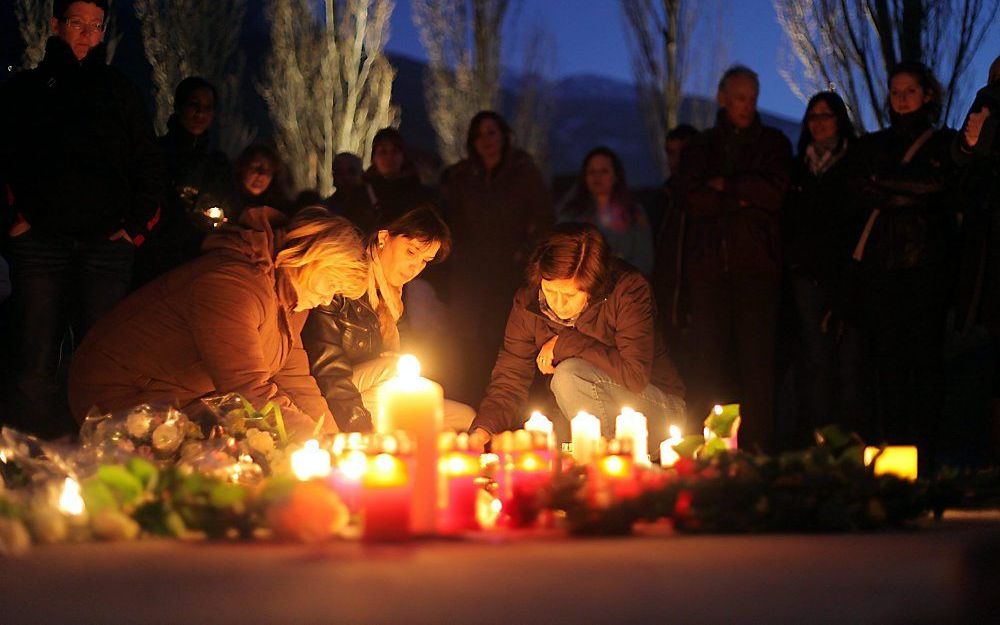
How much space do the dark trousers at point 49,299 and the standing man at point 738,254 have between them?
2472 millimetres

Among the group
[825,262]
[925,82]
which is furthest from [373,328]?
[925,82]

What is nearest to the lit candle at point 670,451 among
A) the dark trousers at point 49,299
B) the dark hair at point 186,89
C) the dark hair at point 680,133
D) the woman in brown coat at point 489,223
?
the dark trousers at point 49,299

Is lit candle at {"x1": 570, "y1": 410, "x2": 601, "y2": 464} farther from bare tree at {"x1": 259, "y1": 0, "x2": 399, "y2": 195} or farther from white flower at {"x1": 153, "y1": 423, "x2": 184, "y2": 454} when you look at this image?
bare tree at {"x1": 259, "y1": 0, "x2": 399, "y2": 195}

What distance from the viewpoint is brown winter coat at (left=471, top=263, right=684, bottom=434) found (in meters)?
4.72

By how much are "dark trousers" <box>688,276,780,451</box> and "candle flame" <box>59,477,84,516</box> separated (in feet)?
11.1

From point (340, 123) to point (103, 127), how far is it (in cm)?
1076

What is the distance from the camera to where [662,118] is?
1365 cm

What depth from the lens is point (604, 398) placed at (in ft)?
15.9

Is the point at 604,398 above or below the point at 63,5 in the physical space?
below

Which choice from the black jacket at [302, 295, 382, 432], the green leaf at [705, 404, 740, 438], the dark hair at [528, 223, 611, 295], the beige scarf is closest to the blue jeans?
the dark hair at [528, 223, 611, 295]

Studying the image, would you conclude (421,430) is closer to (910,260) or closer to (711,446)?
(711,446)

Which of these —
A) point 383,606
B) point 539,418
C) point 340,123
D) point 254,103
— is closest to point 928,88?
point 539,418

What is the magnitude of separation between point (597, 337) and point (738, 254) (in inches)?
33.7

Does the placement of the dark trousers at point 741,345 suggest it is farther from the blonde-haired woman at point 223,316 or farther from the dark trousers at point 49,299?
the dark trousers at point 49,299
